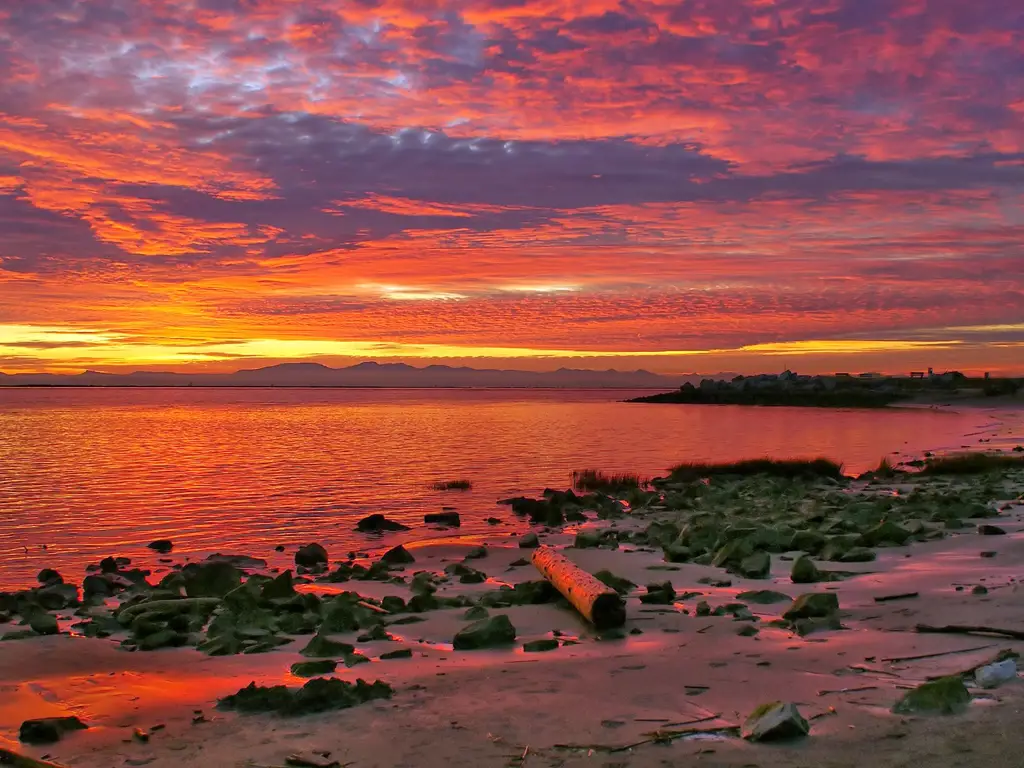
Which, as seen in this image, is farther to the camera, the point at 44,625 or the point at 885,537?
the point at 885,537

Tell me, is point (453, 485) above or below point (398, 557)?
below

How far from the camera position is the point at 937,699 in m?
6.17

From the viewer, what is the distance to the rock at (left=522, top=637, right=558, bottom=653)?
349 inches

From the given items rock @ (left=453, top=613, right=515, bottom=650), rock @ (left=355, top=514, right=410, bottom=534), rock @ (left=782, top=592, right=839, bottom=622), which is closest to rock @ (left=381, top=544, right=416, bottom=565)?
rock @ (left=355, top=514, right=410, bottom=534)

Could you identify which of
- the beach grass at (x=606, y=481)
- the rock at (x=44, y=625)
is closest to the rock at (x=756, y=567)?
the rock at (x=44, y=625)

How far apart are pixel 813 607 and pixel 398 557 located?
28.9 ft

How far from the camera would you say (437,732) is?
6480 millimetres

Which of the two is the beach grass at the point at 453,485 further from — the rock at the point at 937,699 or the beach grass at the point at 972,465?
the rock at the point at 937,699

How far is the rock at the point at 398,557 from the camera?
1606 cm

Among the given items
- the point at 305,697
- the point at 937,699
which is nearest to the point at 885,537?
the point at 937,699

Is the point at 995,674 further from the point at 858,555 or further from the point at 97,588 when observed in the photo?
the point at 97,588

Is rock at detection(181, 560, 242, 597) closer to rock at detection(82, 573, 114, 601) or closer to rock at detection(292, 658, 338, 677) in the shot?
rock at detection(82, 573, 114, 601)

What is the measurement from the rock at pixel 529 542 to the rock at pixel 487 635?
7943 mm

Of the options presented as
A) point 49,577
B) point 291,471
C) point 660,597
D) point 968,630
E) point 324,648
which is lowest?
point 291,471
